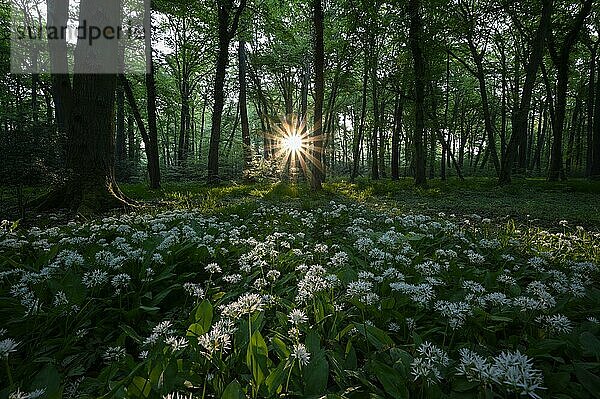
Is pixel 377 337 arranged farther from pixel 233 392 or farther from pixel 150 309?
pixel 150 309

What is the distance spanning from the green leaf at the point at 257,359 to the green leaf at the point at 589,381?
1.44 meters

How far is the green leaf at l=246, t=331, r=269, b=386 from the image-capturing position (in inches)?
57.0

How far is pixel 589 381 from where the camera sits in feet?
4.55

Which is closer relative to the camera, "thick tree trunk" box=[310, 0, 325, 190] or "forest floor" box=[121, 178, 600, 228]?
"forest floor" box=[121, 178, 600, 228]

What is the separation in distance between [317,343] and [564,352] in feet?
4.67

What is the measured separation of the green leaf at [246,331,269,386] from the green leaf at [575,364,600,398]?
1.44 m

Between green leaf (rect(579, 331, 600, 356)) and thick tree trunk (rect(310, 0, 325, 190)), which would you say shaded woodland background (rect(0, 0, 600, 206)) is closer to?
thick tree trunk (rect(310, 0, 325, 190))

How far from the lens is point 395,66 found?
19.5m

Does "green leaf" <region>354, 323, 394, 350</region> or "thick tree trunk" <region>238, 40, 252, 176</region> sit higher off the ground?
"thick tree trunk" <region>238, 40, 252, 176</region>

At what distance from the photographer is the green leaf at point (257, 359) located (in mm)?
1448

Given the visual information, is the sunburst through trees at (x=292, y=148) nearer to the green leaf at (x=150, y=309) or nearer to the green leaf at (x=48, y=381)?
the green leaf at (x=150, y=309)

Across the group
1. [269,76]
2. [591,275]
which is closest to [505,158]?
[591,275]

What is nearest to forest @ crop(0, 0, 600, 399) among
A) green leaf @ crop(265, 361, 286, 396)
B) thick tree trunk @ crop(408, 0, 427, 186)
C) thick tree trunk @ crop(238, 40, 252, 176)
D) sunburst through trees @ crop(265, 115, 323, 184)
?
green leaf @ crop(265, 361, 286, 396)

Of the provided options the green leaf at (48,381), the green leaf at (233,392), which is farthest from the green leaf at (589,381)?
the green leaf at (48,381)
